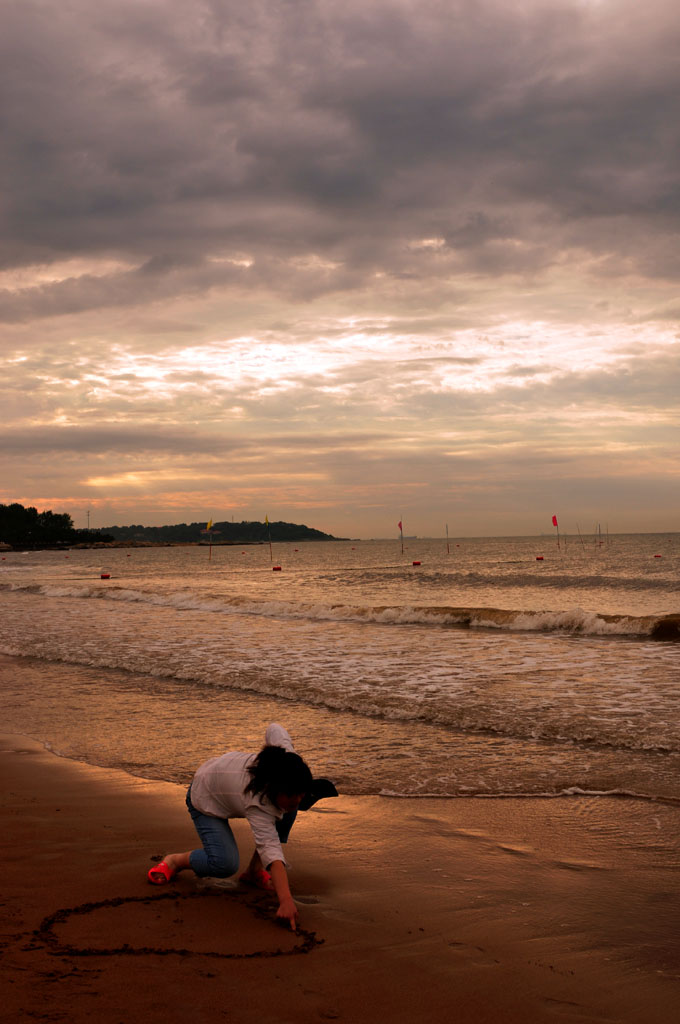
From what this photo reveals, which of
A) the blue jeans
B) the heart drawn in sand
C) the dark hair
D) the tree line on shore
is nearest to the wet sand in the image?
the heart drawn in sand

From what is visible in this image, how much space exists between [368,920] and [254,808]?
0.86 meters

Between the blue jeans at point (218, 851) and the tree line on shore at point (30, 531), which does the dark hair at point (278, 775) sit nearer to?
the blue jeans at point (218, 851)

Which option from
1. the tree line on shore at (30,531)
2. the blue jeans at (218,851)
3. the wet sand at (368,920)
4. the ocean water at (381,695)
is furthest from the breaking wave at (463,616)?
the tree line on shore at (30,531)

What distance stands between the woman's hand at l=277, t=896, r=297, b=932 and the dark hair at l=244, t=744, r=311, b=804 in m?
0.52

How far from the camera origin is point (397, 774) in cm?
714

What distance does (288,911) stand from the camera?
4.02 m

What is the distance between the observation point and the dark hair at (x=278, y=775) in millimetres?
4195

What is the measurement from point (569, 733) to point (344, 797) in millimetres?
3212

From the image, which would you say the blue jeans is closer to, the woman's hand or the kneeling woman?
the kneeling woman

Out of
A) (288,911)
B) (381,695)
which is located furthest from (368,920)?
(381,695)

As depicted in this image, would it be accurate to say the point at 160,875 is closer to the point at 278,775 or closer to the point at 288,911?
the point at 288,911

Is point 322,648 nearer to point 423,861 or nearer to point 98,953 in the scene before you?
point 423,861

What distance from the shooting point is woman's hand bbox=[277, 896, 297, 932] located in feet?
13.1

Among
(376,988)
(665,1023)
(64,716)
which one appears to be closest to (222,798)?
(376,988)
